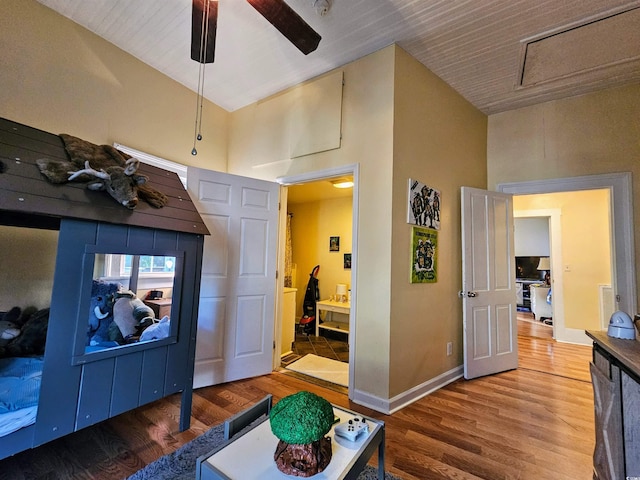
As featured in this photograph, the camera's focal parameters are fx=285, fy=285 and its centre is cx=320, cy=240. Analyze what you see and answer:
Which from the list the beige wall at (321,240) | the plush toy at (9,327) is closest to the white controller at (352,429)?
the plush toy at (9,327)

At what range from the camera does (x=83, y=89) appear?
2467 mm

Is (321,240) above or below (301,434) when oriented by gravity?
above

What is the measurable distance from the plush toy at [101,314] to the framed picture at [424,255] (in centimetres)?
224

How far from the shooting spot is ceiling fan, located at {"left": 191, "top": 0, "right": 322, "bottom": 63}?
1.59 m

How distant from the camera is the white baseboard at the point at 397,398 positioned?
2318 mm

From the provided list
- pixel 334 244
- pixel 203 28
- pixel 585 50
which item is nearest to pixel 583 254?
pixel 585 50

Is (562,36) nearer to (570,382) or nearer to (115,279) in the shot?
(570,382)

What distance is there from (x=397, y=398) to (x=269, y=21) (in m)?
2.86

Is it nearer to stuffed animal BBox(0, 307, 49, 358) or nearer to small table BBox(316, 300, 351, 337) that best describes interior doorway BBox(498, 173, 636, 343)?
small table BBox(316, 300, 351, 337)

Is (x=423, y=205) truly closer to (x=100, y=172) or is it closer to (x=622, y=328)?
(x=622, y=328)

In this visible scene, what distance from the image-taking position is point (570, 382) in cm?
295

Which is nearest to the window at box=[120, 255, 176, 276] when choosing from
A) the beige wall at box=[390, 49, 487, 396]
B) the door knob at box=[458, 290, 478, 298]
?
the beige wall at box=[390, 49, 487, 396]

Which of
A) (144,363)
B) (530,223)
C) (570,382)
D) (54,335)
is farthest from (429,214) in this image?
(530,223)

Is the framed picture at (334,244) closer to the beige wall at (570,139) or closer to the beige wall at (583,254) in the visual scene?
the beige wall at (570,139)
